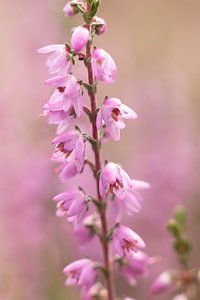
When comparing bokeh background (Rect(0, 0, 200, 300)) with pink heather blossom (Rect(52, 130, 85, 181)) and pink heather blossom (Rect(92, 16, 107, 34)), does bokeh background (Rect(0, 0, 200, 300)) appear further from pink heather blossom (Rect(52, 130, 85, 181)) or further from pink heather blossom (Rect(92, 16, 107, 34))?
pink heather blossom (Rect(92, 16, 107, 34))

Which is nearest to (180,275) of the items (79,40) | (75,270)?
(75,270)

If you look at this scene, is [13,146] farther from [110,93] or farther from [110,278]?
[110,93]

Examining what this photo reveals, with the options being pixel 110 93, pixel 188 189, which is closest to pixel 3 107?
pixel 188 189

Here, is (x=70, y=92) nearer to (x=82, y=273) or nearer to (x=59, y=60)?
(x=59, y=60)

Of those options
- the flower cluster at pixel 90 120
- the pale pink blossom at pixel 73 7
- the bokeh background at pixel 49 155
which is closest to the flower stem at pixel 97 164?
the flower cluster at pixel 90 120

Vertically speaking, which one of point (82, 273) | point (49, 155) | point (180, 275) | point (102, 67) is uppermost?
point (49, 155)

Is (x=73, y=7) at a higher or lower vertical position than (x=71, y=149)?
higher
